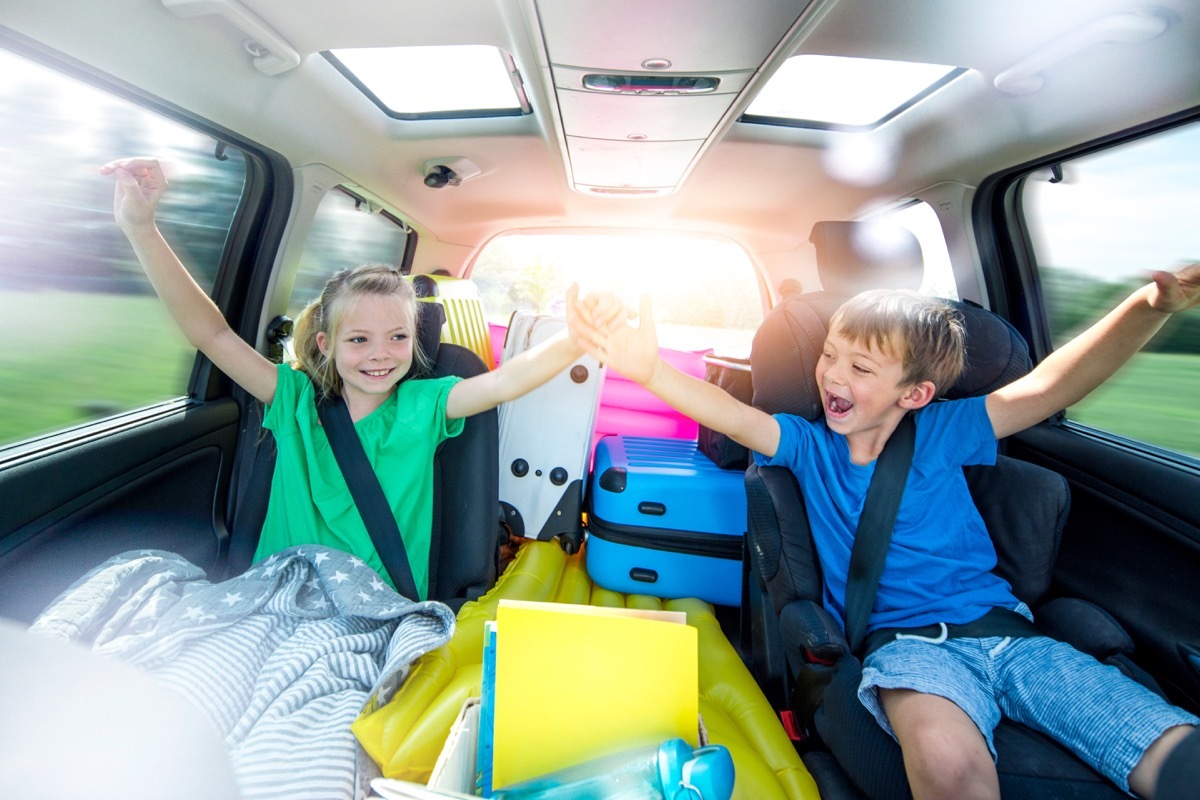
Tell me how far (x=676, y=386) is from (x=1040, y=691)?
925 mm

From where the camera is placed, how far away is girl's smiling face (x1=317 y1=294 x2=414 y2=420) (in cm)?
166

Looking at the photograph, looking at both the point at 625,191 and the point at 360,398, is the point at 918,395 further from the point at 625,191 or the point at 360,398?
the point at 625,191

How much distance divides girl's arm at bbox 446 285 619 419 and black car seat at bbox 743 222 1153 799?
0.59 meters

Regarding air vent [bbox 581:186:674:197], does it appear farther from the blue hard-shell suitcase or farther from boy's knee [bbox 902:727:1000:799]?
boy's knee [bbox 902:727:1000:799]

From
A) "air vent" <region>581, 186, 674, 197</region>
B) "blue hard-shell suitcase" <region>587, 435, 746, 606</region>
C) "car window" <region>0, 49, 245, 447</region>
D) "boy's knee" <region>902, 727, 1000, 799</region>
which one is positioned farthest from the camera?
"air vent" <region>581, 186, 674, 197</region>

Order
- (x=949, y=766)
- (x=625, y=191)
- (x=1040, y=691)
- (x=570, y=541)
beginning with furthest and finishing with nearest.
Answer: (x=625, y=191)
(x=570, y=541)
(x=1040, y=691)
(x=949, y=766)

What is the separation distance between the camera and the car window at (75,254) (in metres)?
1.48

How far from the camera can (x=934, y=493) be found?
1.60m

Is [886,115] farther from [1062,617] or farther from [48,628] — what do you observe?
[48,628]

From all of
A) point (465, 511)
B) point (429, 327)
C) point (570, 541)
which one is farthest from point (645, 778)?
point (570, 541)

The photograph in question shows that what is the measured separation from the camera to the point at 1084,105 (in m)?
1.74

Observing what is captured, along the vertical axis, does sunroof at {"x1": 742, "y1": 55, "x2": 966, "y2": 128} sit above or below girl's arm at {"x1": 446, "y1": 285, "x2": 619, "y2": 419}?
above

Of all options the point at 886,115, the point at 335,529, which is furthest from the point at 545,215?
the point at 335,529

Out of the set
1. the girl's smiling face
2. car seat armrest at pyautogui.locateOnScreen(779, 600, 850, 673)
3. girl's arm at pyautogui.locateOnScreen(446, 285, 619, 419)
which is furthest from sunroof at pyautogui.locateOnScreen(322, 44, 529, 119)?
car seat armrest at pyautogui.locateOnScreen(779, 600, 850, 673)
